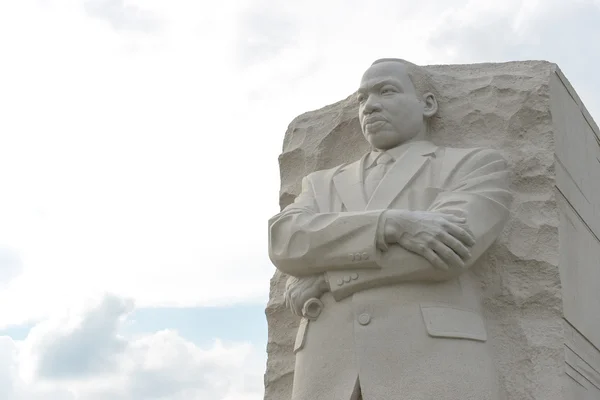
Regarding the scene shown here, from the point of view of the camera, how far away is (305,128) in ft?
22.6

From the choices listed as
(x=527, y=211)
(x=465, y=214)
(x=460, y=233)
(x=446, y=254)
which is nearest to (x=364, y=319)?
(x=446, y=254)

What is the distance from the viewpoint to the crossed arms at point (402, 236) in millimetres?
5180

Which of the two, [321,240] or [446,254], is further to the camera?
[321,240]

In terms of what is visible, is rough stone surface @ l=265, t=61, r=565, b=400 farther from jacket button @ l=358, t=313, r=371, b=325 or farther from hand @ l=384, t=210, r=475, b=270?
jacket button @ l=358, t=313, r=371, b=325

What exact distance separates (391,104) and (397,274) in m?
1.24

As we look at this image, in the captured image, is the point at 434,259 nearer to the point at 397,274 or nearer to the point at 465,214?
the point at 397,274

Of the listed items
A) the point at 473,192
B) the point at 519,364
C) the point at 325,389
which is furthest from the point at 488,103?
the point at 325,389

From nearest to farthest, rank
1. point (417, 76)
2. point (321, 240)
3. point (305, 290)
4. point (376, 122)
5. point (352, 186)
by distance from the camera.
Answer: point (321, 240), point (305, 290), point (352, 186), point (376, 122), point (417, 76)

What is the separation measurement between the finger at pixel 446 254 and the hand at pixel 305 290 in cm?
73

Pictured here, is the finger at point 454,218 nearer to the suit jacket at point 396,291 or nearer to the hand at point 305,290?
the suit jacket at point 396,291

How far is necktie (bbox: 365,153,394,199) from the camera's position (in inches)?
227

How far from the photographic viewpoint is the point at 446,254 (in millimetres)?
5141

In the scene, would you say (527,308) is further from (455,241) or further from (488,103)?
(488,103)

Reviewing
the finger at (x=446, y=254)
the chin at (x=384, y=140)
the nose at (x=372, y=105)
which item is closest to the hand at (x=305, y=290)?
the finger at (x=446, y=254)
